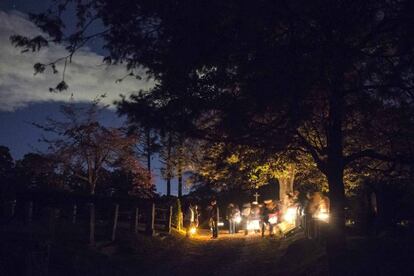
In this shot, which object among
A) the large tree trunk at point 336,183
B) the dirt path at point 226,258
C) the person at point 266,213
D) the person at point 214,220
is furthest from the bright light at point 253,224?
the large tree trunk at point 336,183

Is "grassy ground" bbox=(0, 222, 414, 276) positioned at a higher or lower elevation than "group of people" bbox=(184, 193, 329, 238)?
lower

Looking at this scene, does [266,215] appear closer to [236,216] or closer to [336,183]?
[236,216]

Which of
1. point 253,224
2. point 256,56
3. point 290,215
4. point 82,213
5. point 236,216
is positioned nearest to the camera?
point 256,56

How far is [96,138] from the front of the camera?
1243 inches

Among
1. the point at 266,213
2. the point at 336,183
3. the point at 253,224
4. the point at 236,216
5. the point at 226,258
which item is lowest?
the point at 226,258

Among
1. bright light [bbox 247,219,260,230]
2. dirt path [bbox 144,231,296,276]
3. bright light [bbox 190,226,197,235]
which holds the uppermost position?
bright light [bbox 247,219,260,230]

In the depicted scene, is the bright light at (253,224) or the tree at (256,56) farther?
the bright light at (253,224)

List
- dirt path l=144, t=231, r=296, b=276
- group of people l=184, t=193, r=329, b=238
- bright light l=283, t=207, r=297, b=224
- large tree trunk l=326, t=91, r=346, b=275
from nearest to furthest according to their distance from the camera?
large tree trunk l=326, t=91, r=346, b=275
dirt path l=144, t=231, r=296, b=276
group of people l=184, t=193, r=329, b=238
bright light l=283, t=207, r=297, b=224

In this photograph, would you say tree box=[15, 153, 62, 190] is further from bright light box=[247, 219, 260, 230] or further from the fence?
bright light box=[247, 219, 260, 230]

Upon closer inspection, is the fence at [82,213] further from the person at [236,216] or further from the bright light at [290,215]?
the bright light at [290,215]

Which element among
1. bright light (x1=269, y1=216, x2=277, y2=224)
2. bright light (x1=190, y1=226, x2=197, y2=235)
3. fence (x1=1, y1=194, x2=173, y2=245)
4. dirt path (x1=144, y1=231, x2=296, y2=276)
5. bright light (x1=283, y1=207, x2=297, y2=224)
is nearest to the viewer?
fence (x1=1, y1=194, x2=173, y2=245)

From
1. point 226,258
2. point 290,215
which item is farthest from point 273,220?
point 226,258

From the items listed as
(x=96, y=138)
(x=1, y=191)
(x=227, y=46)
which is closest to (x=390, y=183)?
(x=227, y=46)

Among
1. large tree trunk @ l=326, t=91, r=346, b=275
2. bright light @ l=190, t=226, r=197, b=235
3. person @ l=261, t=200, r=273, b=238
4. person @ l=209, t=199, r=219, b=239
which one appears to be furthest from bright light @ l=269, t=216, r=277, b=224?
large tree trunk @ l=326, t=91, r=346, b=275
